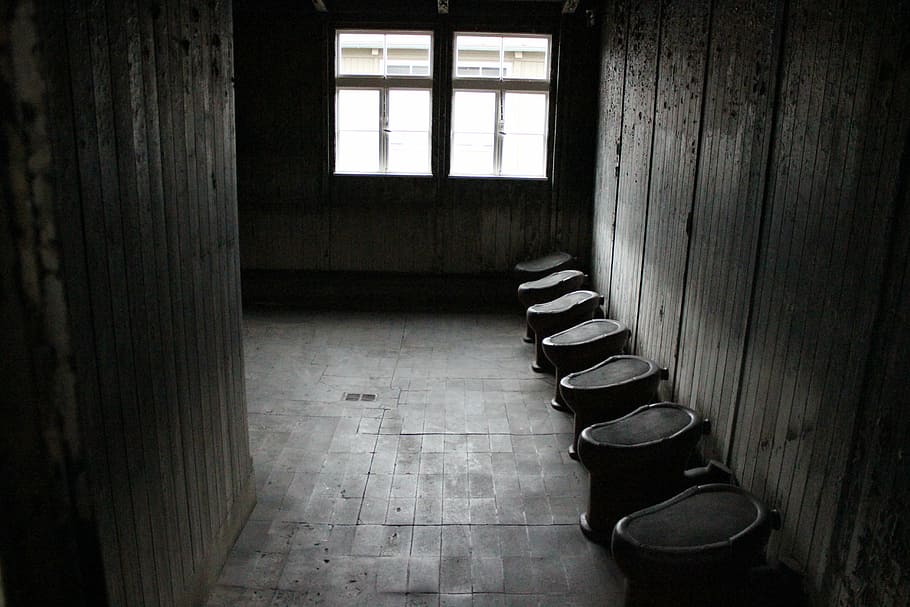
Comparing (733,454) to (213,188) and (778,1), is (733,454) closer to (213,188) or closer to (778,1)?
(778,1)

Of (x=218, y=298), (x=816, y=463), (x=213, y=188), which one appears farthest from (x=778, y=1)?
(x=218, y=298)

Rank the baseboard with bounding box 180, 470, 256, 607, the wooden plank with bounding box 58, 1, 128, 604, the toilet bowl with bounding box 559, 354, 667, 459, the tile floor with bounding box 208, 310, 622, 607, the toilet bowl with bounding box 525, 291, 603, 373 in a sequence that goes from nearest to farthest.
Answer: the wooden plank with bounding box 58, 1, 128, 604
the baseboard with bounding box 180, 470, 256, 607
the tile floor with bounding box 208, 310, 622, 607
the toilet bowl with bounding box 559, 354, 667, 459
the toilet bowl with bounding box 525, 291, 603, 373

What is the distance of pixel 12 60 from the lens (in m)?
0.87

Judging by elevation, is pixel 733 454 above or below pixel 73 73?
below

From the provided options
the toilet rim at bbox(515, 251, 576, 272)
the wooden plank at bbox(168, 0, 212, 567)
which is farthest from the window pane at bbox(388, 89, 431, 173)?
the wooden plank at bbox(168, 0, 212, 567)

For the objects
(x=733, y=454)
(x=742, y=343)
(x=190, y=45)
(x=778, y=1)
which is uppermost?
(x=778, y=1)

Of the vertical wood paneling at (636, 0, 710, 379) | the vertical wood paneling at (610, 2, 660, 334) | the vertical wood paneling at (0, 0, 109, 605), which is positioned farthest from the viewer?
the vertical wood paneling at (610, 2, 660, 334)

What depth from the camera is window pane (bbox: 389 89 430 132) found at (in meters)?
7.79

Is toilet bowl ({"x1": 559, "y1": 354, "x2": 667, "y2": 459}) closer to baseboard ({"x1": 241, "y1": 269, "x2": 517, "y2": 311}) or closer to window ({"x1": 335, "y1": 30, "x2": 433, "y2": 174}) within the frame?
baseboard ({"x1": 241, "y1": 269, "x2": 517, "y2": 311})

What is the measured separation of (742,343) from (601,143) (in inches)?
175

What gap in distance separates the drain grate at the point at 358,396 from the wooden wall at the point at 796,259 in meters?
2.18

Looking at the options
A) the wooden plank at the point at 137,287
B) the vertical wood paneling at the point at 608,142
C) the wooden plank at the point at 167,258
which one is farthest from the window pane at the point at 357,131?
the wooden plank at the point at 137,287

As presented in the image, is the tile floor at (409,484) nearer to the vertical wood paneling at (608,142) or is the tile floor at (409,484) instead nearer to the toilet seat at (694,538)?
the toilet seat at (694,538)

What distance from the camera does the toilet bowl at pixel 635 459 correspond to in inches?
126
